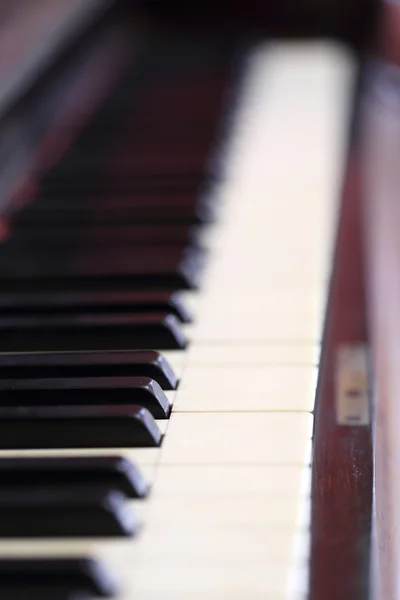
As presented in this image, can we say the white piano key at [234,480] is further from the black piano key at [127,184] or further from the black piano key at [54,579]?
the black piano key at [127,184]

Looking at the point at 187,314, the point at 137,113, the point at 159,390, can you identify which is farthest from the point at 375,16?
the point at 159,390

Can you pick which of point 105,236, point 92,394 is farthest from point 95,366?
point 105,236

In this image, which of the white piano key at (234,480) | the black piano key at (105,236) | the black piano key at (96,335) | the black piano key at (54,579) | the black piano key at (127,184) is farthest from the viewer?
the black piano key at (127,184)

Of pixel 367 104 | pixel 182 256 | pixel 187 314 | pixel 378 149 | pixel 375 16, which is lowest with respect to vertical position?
pixel 187 314

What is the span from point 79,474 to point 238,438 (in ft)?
0.47

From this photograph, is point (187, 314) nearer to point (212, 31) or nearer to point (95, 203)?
point (95, 203)

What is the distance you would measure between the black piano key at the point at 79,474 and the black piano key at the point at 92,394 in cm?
10

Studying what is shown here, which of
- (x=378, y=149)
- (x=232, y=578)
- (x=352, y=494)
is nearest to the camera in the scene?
(x=232, y=578)

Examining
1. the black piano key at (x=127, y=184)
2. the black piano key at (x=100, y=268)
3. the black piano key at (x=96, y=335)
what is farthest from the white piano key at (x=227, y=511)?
the black piano key at (x=127, y=184)

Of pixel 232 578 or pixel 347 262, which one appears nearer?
pixel 232 578

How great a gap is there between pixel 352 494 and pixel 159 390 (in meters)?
0.19

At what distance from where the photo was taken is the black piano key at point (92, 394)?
81 centimetres

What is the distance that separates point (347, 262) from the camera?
119 centimetres

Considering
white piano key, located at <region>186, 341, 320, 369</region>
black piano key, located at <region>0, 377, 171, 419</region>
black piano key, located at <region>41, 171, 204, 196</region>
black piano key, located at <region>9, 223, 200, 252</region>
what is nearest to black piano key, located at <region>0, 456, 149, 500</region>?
black piano key, located at <region>0, 377, 171, 419</region>
